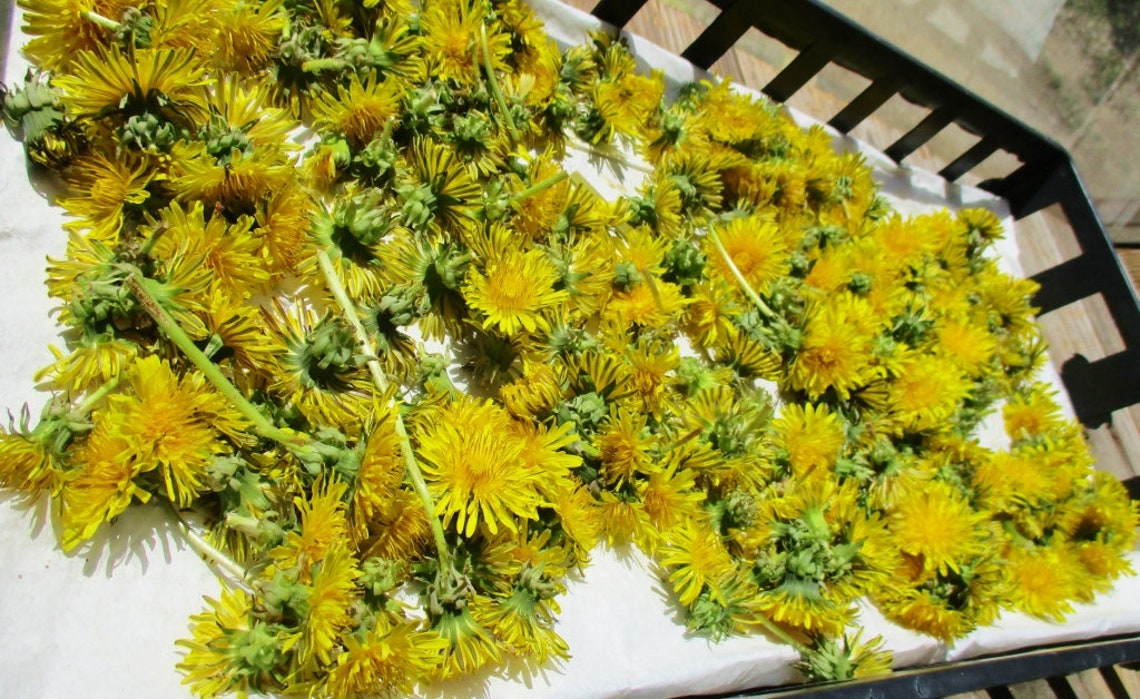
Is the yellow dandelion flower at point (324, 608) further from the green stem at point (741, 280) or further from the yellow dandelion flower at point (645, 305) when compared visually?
the green stem at point (741, 280)

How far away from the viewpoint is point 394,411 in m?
0.69

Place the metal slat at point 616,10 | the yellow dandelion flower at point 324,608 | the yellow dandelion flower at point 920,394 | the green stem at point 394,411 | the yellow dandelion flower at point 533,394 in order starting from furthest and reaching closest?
the metal slat at point 616,10, the yellow dandelion flower at point 920,394, the yellow dandelion flower at point 533,394, the green stem at point 394,411, the yellow dandelion flower at point 324,608

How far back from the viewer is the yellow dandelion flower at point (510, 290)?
774 millimetres

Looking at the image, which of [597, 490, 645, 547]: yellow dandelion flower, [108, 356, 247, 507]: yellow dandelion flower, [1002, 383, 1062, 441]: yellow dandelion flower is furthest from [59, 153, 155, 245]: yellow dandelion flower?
[1002, 383, 1062, 441]: yellow dandelion flower

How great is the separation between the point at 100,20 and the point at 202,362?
31 cm

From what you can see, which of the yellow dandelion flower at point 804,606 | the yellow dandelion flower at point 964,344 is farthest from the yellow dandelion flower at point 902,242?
the yellow dandelion flower at point 804,606

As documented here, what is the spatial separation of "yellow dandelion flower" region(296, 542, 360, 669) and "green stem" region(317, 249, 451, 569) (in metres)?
0.10

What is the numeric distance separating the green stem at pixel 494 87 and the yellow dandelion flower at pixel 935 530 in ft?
2.18

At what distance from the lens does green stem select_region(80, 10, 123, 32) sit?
0.69m

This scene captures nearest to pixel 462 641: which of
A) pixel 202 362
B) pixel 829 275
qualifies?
pixel 202 362

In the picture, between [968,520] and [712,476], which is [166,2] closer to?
[712,476]

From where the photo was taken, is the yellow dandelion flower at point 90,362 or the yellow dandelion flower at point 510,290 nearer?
the yellow dandelion flower at point 90,362

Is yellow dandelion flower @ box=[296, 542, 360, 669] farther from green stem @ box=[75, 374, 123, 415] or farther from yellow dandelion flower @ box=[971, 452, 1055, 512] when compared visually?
yellow dandelion flower @ box=[971, 452, 1055, 512]

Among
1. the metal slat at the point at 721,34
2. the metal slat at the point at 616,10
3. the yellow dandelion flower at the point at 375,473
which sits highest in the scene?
the metal slat at the point at 616,10
